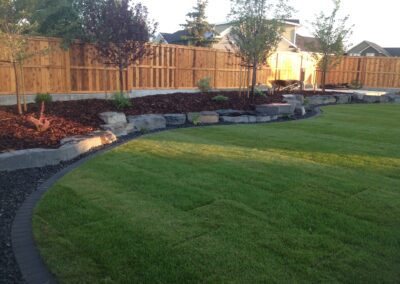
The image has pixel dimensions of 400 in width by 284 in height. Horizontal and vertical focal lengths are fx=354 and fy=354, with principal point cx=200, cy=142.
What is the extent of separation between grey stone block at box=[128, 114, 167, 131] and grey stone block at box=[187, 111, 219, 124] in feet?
2.97

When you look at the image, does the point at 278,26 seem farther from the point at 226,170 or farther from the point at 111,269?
the point at 111,269

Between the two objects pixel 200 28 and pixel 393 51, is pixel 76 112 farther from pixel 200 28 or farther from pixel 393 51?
pixel 393 51

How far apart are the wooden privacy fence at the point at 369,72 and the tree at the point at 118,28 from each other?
57.2 feet

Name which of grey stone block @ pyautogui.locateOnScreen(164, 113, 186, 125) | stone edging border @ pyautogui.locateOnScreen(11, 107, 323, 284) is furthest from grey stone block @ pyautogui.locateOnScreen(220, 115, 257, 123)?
stone edging border @ pyautogui.locateOnScreen(11, 107, 323, 284)

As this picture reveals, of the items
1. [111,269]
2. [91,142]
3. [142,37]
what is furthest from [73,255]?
[142,37]

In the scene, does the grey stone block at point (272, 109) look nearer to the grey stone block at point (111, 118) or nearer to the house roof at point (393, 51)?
the grey stone block at point (111, 118)

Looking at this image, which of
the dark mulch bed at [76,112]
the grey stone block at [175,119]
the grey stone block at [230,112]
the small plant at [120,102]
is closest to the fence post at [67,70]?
the dark mulch bed at [76,112]

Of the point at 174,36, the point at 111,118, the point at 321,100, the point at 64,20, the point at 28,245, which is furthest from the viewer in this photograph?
the point at 174,36

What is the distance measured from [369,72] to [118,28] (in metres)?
19.7

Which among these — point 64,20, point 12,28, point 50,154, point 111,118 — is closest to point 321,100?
point 111,118

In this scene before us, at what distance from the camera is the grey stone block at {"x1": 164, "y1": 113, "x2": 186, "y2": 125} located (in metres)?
9.38

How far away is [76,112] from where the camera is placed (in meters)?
8.56

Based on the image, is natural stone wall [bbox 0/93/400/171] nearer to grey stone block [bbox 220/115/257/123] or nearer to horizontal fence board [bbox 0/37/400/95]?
grey stone block [bbox 220/115/257/123]

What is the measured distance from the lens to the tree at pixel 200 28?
100 ft
